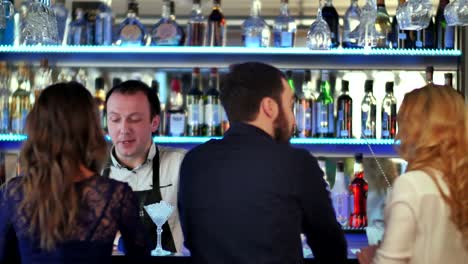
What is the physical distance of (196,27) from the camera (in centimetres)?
392

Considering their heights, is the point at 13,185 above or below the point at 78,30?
below

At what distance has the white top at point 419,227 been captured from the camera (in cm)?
198

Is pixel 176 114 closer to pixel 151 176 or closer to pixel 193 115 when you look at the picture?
pixel 193 115

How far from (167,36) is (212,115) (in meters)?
0.42

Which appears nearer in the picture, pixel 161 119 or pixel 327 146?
pixel 161 119

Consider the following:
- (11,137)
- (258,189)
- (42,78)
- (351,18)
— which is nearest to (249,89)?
(258,189)

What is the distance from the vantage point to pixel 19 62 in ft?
13.7

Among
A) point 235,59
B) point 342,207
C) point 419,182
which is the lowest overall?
point 342,207

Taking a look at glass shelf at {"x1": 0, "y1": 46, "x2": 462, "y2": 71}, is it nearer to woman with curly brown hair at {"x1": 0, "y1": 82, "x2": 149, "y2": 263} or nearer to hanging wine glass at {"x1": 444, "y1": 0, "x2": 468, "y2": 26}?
hanging wine glass at {"x1": 444, "y1": 0, "x2": 468, "y2": 26}

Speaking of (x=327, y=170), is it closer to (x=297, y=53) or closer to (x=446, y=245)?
(x=297, y=53)

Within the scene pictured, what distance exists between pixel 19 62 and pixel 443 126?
267cm

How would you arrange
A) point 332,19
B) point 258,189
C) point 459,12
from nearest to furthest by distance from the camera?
point 258,189 < point 459,12 < point 332,19

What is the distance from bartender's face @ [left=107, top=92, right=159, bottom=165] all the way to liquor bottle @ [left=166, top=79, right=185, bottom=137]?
0.70 metres

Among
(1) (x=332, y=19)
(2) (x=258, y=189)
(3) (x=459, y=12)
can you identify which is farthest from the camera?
(1) (x=332, y=19)
